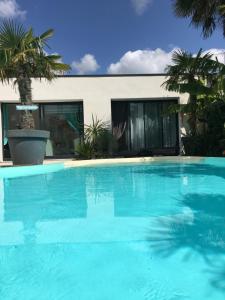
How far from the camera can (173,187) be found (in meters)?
7.77

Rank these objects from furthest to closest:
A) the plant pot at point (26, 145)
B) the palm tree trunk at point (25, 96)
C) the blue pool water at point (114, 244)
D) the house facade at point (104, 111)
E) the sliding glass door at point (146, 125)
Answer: the sliding glass door at point (146, 125), the house facade at point (104, 111), the palm tree trunk at point (25, 96), the plant pot at point (26, 145), the blue pool water at point (114, 244)

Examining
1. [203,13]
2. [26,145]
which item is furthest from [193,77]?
[26,145]

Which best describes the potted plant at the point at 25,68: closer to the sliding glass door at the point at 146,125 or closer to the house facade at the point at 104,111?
the house facade at the point at 104,111

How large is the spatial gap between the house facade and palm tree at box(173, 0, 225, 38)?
11.3 feet

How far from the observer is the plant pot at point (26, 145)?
11.3m

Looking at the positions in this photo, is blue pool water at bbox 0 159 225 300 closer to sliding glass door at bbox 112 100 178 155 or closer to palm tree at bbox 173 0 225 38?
palm tree at bbox 173 0 225 38

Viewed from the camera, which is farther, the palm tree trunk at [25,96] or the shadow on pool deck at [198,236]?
the palm tree trunk at [25,96]

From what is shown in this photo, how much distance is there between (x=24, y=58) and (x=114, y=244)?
8.47 m

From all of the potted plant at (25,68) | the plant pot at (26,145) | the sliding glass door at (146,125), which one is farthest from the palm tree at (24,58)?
the sliding glass door at (146,125)

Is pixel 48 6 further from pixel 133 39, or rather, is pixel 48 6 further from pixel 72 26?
pixel 133 39

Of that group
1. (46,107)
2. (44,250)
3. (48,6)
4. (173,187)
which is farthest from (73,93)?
(44,250)

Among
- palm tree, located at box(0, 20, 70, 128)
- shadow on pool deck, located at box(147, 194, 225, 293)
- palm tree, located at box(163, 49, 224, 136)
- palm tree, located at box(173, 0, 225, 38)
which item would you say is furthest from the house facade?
shadow on pool deck, located at box(147, 194, 225, 293)

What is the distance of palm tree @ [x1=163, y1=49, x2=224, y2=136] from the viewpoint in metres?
12.6

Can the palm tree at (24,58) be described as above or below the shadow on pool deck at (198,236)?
above
